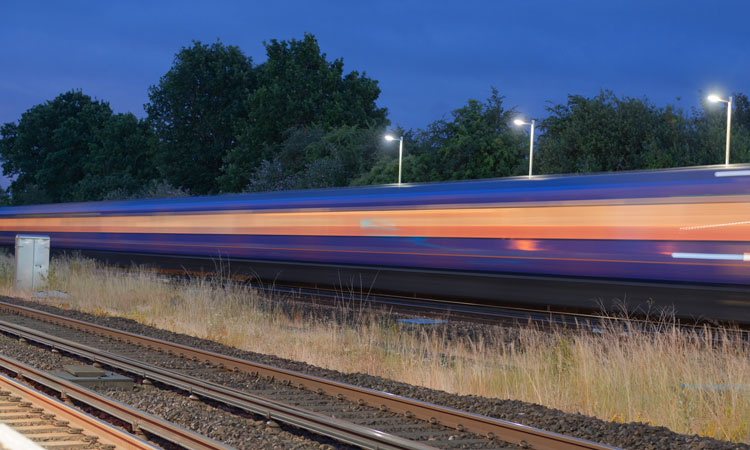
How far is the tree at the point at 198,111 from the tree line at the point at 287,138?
0.11 metres

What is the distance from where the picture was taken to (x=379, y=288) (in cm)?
1834

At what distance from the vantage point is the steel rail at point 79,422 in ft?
21.8

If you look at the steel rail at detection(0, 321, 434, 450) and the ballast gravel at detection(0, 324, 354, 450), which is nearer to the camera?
the steel rail at detection(0, 321, 434, 450)

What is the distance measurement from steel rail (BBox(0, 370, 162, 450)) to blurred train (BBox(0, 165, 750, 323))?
9.07 meters

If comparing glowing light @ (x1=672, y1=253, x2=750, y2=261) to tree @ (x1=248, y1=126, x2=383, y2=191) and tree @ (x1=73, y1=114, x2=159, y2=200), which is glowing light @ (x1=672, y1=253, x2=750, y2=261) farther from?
tree @ (x1=73, y1=114, x2=159, y2=200)

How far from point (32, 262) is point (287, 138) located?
4067 cm

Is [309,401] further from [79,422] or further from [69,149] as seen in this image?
[69,149]

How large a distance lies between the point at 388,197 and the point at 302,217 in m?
2.95

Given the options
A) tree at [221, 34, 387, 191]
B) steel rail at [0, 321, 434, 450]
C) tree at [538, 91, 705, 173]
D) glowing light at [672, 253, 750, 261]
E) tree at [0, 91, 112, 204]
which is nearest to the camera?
steel rail at [0, 321, 434, 450]

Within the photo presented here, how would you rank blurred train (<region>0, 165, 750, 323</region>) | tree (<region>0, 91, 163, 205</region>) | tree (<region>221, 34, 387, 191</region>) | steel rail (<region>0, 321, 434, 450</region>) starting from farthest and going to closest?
tree (<region>0, 91, 163, 205</region>) → tree (<region>221, 34, 387, 191</region>) → blurred train (<region>0, 165, 750, 323</region>) → steel rail (<region>0, 321, 434, 450</region>)

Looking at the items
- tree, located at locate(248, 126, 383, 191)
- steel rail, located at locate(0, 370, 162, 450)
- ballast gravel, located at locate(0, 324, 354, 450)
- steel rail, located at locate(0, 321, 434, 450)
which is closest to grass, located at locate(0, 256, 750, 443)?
steel rail, located at locate(0, 321, 434, 450)

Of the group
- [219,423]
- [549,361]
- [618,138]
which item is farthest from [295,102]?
[219,423]

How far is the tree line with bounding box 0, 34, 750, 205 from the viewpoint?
41.2m

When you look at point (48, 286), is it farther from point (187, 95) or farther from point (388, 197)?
point (187, 95)
